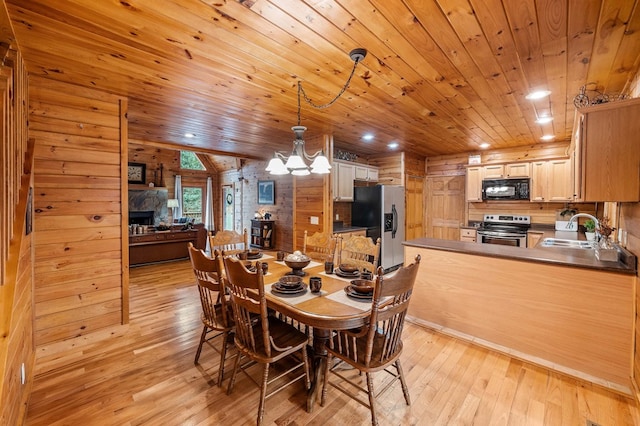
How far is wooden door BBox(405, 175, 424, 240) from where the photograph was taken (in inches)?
241

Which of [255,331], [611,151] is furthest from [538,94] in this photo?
[255,331]

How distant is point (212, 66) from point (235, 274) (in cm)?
171

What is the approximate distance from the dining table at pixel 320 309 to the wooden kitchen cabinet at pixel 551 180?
4.66m

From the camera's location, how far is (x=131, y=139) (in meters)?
4.55

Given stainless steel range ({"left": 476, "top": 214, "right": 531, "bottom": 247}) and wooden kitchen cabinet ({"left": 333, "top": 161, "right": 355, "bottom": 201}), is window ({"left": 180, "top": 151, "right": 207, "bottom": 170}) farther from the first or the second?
stainless steel range ({"left": 476, "top": 214, "right": 531, "bottom": 247})

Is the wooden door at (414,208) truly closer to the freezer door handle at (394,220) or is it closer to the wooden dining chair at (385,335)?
the freezer door handle at (394,220)

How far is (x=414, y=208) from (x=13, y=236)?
6.15m

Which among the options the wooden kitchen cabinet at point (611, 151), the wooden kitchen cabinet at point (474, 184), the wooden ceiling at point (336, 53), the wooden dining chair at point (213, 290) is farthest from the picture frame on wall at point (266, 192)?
the wooden kitchen cabinet at point (611, 151)

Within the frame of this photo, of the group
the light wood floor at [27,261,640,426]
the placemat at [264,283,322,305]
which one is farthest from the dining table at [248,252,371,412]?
the light wood floor at [27,261,640,426]

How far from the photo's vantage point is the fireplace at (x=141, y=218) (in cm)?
850

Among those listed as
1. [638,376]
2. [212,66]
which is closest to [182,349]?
[212,66]

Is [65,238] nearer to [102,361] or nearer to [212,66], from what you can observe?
[102,361]

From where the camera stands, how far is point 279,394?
2.02 meters

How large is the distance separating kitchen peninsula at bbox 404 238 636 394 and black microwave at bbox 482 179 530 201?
290 cm
